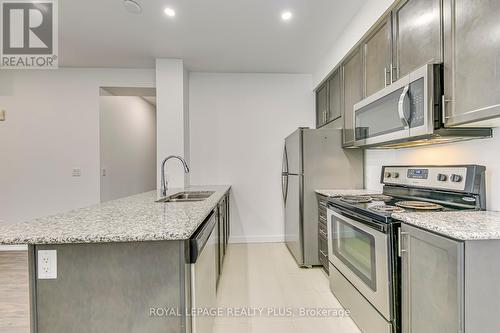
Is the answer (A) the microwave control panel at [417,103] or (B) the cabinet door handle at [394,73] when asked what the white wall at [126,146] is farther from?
(A) the microwave control panel at [417,103]

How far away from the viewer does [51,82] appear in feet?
12.3

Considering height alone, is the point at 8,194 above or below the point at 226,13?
below

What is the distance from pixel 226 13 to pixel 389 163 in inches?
84.2

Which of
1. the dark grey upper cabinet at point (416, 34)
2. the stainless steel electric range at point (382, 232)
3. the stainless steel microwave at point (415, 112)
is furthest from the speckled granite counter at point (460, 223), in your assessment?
the dark grey upper cabinet at point (416, 34)

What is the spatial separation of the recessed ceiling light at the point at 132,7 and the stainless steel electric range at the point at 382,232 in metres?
2.50

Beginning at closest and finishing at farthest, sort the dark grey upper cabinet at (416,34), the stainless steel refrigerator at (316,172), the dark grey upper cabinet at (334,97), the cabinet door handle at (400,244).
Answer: the cabinet door handle at (400,244) → the dark grey upper cabinet at (416,34) → the stainless steel refrigerator at (316,172) → the dark grey upper cabinet at (334,97)

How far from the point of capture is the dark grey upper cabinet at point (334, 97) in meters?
3.11

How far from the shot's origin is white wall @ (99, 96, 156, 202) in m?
4.00

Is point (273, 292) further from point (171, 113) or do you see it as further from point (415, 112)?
point (171, 113)

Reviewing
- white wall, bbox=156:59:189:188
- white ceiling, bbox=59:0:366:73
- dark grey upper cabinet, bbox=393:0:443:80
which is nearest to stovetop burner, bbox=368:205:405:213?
dark grey upper cabinet, bbox=393:0:443:80

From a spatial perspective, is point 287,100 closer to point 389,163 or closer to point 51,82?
point 389,163

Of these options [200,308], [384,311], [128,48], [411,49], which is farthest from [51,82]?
[384,311]

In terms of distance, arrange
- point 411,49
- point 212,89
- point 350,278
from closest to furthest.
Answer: point 411,49, point 350,278, point 212,89

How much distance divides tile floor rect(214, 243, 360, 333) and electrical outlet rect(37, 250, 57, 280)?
130 centimetres
